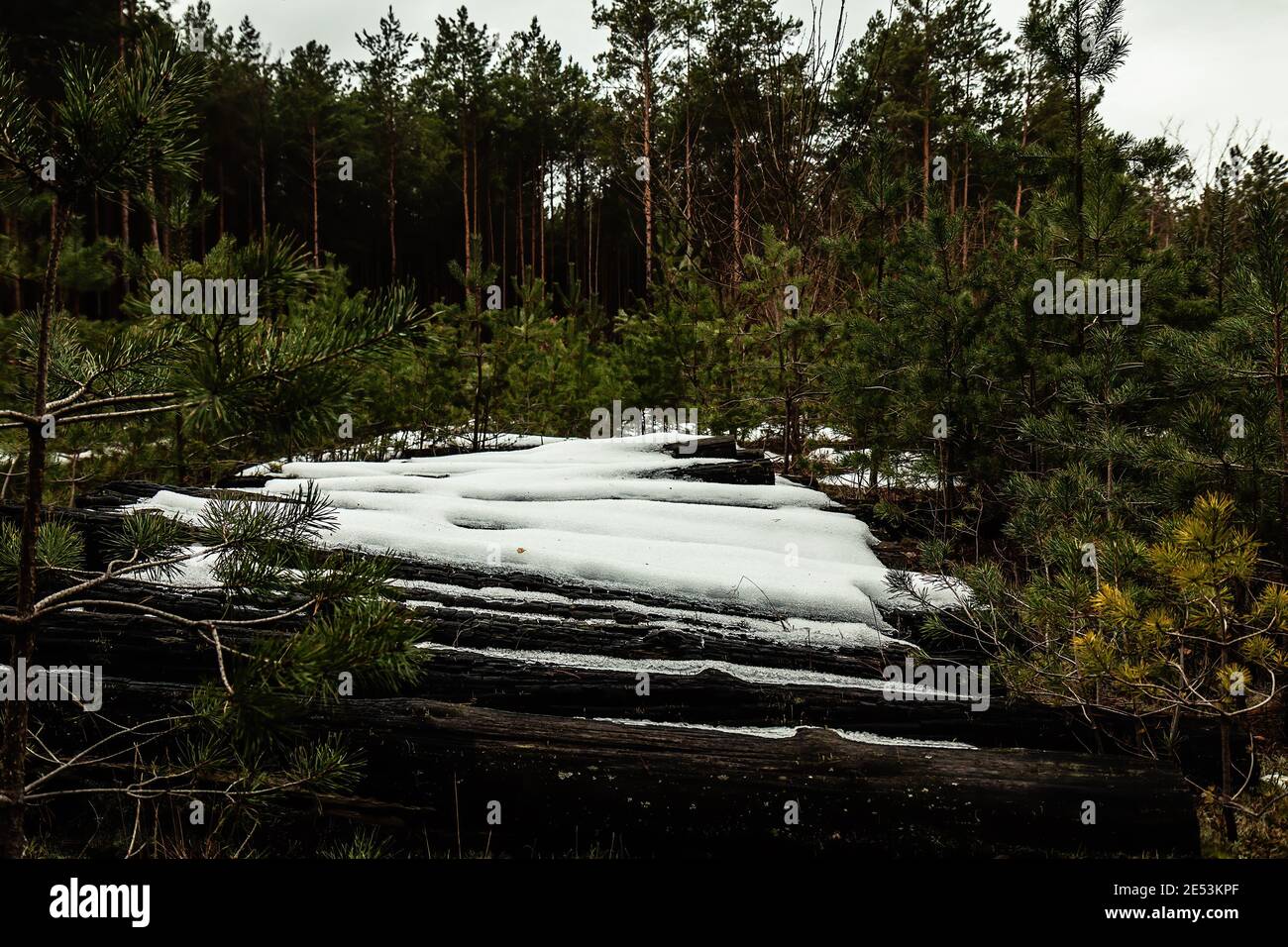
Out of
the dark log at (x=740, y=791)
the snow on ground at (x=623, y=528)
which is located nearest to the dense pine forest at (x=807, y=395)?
the dark log at (x=740, y=791)

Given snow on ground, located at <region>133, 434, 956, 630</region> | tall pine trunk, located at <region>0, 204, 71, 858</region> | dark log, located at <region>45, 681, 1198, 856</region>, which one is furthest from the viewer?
snow on ground, located at <region>133, 434, 956, 630</region>

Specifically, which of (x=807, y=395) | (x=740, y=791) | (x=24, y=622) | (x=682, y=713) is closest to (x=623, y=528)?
(x=682, y=713)

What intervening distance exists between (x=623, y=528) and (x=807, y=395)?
2.60 meters

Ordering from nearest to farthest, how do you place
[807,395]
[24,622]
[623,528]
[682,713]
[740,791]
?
1. [24,622]
2. [740,791]
3. [682,713]
4. [623,528]
5. [807,395]

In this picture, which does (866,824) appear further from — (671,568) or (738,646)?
(671,568)

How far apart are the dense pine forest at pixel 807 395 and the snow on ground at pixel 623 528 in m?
0.48

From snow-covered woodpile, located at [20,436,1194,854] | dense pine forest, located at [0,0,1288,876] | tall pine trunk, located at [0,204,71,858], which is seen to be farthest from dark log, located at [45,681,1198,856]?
tall pine trunk, located at [0,204,71,858]

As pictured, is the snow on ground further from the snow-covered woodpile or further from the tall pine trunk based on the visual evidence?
the tall pine trunk

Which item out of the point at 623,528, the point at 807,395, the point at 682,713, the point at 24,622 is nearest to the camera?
the point at 24,622

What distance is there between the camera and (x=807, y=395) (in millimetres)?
5934

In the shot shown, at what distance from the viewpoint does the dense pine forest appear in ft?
5.41

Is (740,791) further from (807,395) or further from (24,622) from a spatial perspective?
(807,395)

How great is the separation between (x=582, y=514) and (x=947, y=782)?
104 inches

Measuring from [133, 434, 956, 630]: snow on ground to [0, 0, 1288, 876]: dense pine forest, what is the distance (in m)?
0.48
